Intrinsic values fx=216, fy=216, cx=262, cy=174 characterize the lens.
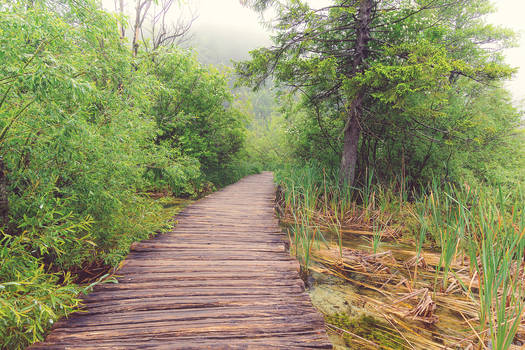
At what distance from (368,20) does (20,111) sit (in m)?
6.12

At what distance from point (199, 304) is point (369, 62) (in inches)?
213

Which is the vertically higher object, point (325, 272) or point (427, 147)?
point (427, 147)

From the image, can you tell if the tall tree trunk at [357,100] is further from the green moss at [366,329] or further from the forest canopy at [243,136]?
the green moss at [366,329]

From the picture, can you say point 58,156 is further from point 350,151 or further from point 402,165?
point 402,165

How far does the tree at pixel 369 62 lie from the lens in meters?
3.93

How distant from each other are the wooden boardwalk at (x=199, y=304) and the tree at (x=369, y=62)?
361 cm

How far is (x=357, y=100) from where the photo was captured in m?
5.11

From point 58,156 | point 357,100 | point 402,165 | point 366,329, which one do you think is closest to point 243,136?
point 357,100

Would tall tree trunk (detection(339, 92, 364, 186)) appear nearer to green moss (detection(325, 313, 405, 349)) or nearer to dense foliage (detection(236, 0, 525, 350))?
dense foliage (detection(236, 0, 525, 350))

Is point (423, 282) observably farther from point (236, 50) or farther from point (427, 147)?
point (236, 50)

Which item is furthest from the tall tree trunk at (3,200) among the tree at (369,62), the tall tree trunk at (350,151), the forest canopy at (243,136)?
the tall tree trunk at (350,151)

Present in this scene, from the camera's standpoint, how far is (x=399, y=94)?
13.4 ft

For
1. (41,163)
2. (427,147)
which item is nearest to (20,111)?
(41,163)

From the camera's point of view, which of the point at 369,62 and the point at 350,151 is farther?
the point at 350,151
